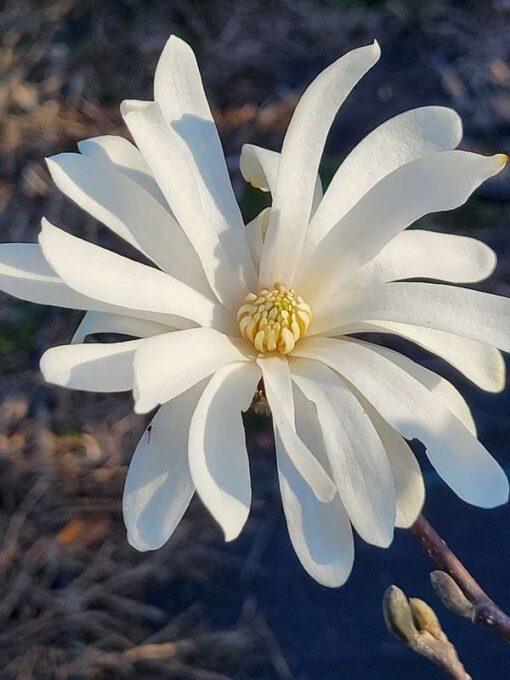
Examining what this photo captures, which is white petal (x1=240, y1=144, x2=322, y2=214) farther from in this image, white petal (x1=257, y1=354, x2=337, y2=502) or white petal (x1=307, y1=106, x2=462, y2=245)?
white petal (x1=257, y1=354, x2=337, y2=502)

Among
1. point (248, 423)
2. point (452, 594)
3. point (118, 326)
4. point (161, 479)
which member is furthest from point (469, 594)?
point (248, 423)

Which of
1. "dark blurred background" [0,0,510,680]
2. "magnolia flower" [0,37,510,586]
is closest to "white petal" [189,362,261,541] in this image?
"magnolia flower" [0,37,510,586]

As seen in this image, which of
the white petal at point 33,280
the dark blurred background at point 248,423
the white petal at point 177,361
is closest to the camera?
the white petal at point 177,361

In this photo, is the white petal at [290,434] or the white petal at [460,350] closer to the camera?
the white petal at [290,434]

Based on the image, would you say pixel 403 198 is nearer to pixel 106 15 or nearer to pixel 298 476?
pixel 298 476

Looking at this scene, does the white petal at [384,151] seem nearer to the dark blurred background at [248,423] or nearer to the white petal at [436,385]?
the white petal at [436,385]

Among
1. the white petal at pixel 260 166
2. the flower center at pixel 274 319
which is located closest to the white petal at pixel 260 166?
the white petal at pixel 260 166

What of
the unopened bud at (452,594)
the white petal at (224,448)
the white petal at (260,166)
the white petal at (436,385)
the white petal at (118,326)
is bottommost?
the unopened bud at (452,594)

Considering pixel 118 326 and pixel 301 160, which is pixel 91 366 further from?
pixel 301 160
